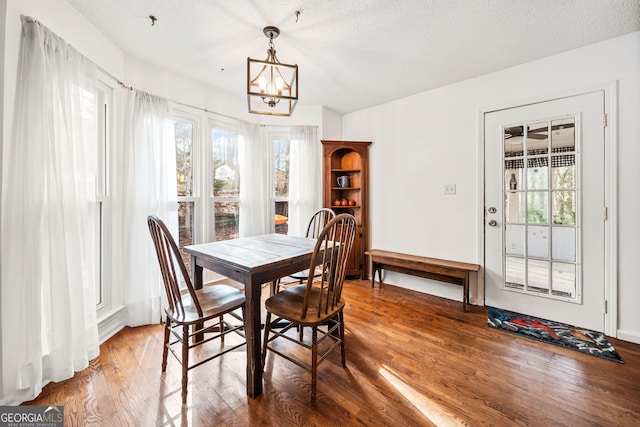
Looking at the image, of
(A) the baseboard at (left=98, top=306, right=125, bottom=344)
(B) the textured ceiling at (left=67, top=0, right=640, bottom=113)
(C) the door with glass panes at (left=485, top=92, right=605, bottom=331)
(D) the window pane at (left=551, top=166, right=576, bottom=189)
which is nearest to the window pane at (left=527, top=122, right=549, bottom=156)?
(C) the door with glass panes at (left=485, top=92, right=605, bottom=331)

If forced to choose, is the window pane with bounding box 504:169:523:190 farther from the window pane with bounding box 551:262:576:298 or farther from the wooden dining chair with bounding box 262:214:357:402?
the wooden dining chair with bounding box 262:214:357:402

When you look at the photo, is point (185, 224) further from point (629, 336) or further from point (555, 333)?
point (629, 336)

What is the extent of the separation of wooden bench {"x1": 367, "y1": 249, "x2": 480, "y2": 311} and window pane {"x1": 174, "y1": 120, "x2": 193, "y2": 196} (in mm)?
2462

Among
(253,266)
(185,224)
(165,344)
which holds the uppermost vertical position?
(185,224)

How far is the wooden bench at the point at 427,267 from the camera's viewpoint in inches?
108

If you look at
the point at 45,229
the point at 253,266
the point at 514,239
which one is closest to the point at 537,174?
the point at 514,239

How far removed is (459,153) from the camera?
3000mm

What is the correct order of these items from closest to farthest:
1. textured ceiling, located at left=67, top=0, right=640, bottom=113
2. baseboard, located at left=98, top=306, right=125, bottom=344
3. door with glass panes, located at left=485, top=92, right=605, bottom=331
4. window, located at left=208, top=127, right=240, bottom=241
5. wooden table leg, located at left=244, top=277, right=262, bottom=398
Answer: wooden table leg, located at left=244, top=277, right=262, bottom=398 < textured ceiling, located at left=67, top=0, right=640, bottom=113 < baseboard, located at left=98, top=306, right=125, bottom=344 < door with glass panes, located at left=485, top=92, right=605, bottom=331 < window, located at left=208, top=127, right=240, bottom=241

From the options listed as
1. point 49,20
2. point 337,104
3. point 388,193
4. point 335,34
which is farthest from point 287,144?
point 49,20

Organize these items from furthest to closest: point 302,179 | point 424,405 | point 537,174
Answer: point 302,179 → point 537,174 → point 424,405

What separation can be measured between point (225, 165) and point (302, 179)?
1065 mm

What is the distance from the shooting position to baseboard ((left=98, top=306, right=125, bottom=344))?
83.5 inches

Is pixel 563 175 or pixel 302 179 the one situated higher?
pixel 302 179

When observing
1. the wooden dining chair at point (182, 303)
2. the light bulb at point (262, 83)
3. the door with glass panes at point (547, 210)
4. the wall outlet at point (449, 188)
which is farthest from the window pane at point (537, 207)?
the wooden dining chair at point (182, 303)
